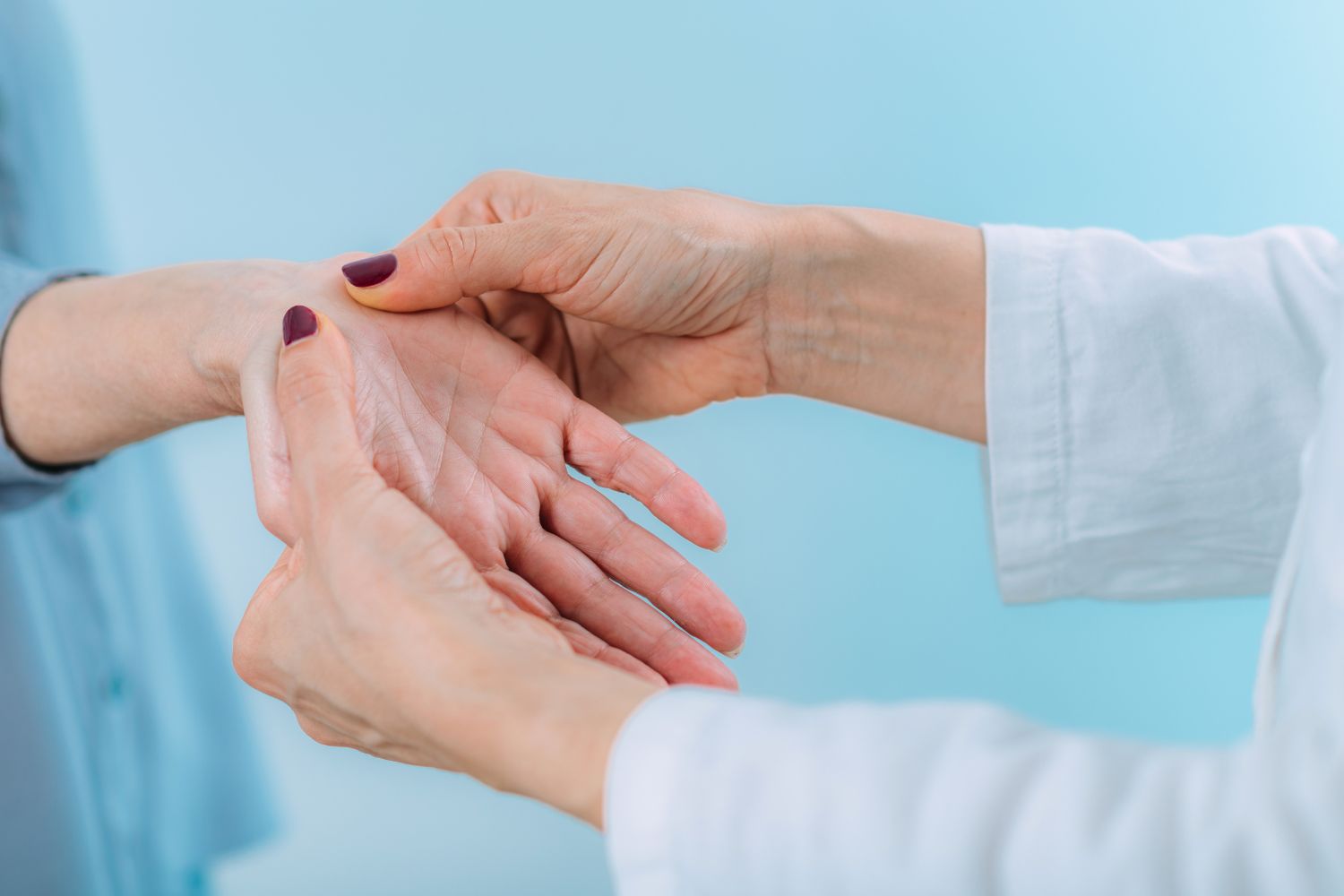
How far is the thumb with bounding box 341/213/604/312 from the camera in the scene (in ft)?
2.88

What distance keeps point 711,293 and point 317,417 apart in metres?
0.43

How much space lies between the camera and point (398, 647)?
22.5 inches

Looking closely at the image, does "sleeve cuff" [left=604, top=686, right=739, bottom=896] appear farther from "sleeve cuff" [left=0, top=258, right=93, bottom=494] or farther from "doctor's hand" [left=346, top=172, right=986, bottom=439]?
"sleeve cuff" [left=0, top=258, right=93, bottom=494]

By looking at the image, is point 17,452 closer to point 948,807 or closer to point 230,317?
point 230,317

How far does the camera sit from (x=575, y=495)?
897 millimetres

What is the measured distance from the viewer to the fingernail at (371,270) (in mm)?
875

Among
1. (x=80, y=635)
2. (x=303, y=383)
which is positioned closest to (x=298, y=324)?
(x=303, y=383)

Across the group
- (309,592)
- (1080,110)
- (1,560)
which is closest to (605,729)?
(309,592)

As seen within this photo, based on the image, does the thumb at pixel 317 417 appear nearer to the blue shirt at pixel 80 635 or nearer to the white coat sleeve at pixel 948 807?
the white coat sleeve at pixel 948 807

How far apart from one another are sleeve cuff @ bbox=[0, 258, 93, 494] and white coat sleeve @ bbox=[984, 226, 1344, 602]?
0.89m

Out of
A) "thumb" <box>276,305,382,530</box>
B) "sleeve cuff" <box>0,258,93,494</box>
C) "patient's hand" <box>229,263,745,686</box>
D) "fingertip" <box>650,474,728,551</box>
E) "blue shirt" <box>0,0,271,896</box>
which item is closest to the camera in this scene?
"thumb" <box>276,305,382,530</box>

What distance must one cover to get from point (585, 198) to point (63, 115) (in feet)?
2.27

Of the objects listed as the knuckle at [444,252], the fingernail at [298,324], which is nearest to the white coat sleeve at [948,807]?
the fingernail at [298,324]

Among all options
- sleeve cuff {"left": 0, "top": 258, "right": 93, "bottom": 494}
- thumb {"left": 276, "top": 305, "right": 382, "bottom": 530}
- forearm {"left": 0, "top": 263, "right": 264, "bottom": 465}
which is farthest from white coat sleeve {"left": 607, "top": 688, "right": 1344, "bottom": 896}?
sleeve cuff {"left": 0, "top": 258, "right": 93, "bottom": 494}
